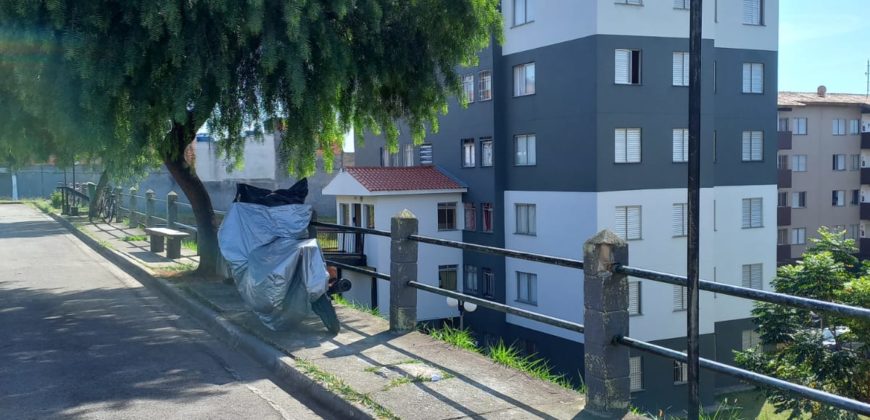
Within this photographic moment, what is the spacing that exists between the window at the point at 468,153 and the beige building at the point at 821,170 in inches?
886

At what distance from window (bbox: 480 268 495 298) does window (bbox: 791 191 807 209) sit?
25.1m

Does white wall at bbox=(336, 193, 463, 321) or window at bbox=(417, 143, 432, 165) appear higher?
window at bbox=(417, 143, 432, 165)

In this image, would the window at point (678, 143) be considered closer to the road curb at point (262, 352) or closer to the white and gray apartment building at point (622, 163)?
the white and gray apartment building at point (622, 163)

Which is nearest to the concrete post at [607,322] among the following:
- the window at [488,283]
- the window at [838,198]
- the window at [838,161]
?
the window at [488,283]

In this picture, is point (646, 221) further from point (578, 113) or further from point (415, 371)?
point (415, 371)

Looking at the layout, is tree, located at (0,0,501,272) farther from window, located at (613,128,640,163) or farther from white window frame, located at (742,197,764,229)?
white window frame, located at (742,197,764,229)

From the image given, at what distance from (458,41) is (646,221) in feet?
60.0

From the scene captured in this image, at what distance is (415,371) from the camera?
674 cm

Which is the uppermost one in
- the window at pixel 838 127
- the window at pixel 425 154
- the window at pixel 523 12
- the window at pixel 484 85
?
the window at pixel 523 12

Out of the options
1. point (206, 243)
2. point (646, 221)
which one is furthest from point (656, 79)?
point (206, 243)

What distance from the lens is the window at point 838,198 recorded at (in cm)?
5066

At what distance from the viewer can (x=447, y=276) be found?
35125 mm

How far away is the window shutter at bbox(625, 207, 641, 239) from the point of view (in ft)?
96.7

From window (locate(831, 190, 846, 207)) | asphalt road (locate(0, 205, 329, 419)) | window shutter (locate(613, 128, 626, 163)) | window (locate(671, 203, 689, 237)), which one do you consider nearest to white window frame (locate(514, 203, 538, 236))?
window shutter (locate(613, 128, 626, 163))
